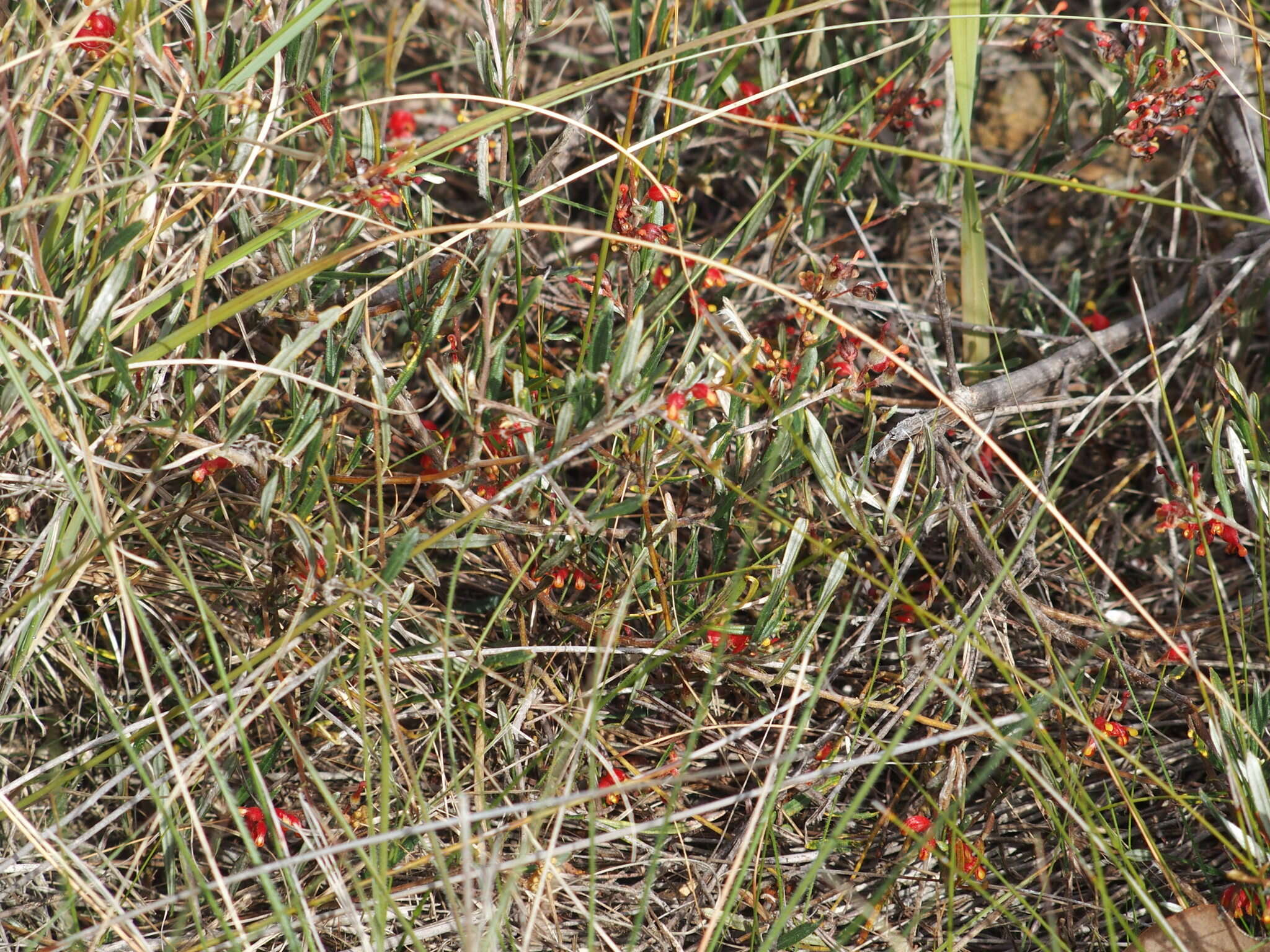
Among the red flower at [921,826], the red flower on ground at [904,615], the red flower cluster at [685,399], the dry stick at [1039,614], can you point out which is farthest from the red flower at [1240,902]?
the red flower cluster at [685,399]

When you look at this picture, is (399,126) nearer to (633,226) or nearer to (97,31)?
(633,226)

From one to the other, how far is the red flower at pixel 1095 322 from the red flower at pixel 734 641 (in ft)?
2.66

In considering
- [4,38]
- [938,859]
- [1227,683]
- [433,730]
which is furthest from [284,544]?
[1227,683]

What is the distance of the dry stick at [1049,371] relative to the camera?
1416 mm

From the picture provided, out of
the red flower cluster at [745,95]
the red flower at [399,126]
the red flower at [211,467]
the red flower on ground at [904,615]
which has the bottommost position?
the red flower on ground at [904,615]

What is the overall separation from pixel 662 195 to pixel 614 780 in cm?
80

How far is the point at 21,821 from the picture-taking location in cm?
117

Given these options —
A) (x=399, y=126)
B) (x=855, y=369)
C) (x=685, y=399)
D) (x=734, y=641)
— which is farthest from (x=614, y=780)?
(x=399, y=126)

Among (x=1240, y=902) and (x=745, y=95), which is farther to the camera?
(x=745, y=95)

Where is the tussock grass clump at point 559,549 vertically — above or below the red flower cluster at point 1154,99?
below

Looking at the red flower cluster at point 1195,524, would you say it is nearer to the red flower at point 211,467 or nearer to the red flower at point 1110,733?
the red flower at point 1110,733

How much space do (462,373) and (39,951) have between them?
0.86 meters

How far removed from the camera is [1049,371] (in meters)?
1.57

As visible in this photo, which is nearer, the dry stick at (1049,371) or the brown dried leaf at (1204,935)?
the brown dried leaf at (1204,935)
